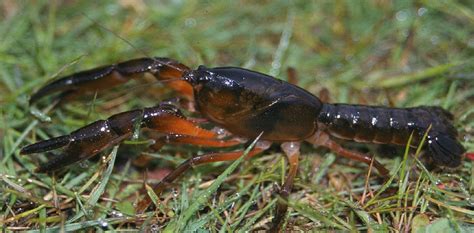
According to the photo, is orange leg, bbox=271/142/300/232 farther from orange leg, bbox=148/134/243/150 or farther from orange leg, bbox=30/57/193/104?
orange leg, bbox=30/57/193/104

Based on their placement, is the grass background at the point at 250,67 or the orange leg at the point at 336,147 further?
the orange leg at the point at 336,147

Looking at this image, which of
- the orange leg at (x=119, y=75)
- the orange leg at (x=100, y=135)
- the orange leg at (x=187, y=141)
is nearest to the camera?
the orange leg at (x=100, y=135)

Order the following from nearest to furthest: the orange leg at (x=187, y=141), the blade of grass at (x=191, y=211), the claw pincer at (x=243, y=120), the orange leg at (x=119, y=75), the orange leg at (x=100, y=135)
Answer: the blade of grass at (x=191, y=211), the orange leg at (x=100, y=135), the claw pincer at (x=243, y=120), the orange leg at (x=187, y=141), the orange leg at (x=119, y=75)

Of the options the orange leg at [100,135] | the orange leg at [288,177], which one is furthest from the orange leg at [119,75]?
the orange leg at [288,177]

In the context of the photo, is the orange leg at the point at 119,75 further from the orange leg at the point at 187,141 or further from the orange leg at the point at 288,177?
the orange leg at the point at 288,177

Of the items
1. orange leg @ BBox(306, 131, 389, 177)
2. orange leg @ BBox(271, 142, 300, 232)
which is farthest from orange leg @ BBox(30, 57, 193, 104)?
orange leg @ BBox(306, 131, 389, 177)

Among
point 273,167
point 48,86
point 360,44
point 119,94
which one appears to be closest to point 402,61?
point 360,44

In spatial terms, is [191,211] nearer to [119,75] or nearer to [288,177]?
[288,177]
